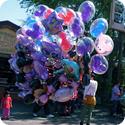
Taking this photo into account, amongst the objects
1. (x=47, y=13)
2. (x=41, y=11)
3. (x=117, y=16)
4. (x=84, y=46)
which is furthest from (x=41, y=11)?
(x=117, y=16)

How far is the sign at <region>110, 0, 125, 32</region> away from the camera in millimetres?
15508

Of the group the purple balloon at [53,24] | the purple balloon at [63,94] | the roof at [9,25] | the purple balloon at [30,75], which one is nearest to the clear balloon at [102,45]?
the purple balloon at [53,24]

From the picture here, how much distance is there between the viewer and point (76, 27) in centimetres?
752

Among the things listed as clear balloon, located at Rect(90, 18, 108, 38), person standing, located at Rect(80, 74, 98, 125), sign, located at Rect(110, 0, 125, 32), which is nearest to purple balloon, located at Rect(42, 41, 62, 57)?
clear balloon, located at Rect(90, 18, 108, 38)

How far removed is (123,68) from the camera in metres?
19.4

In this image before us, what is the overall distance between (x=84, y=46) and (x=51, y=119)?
18.3 feet

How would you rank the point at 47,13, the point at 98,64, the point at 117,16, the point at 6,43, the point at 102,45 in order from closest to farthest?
the point at 47,13
the point at 98,64
the point at 102,45
the point at 117,16
the point at 6,43

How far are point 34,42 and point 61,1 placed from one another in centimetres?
1268

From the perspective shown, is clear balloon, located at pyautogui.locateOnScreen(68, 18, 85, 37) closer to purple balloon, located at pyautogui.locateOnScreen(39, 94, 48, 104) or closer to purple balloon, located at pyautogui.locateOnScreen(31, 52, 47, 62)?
purple balloon, located at pyautogui.locateOnScreen(31, 52, 47, 62)

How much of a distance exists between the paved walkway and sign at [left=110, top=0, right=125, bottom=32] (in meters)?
2.88

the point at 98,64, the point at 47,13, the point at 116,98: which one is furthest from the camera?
the point at 116,98

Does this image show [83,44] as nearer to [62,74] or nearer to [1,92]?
[62,74]

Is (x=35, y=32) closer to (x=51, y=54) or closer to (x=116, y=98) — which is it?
(x=51, y=54)

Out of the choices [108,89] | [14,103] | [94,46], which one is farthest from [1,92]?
[94,46]
